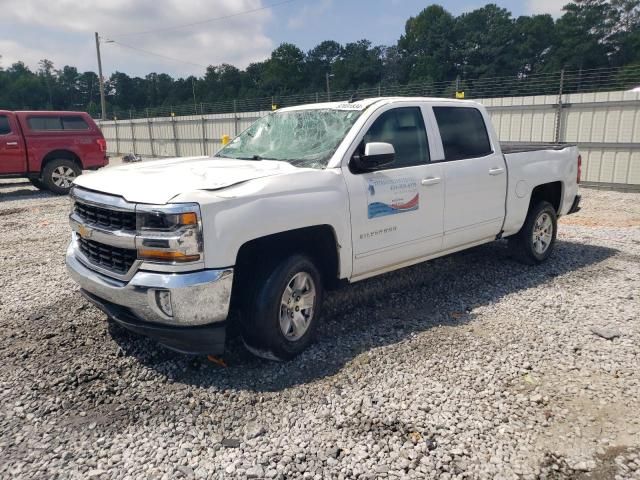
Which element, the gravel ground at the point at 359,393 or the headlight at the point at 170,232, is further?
the headlight at the point at 170,232

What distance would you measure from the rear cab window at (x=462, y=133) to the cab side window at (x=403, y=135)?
30 centimetres

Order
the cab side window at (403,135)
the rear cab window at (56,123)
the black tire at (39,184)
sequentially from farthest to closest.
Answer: the black tire at (39,184)
the rear cab window at (56,123)
the cab side window at (403,135)

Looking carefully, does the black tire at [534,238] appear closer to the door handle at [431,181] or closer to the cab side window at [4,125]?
the door handle at [431,181]

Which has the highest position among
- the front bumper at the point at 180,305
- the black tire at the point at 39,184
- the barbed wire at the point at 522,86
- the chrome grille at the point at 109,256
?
the barbed wire at the point at 522,86

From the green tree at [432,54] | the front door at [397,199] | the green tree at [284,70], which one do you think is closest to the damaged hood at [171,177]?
the front door at [397,199]

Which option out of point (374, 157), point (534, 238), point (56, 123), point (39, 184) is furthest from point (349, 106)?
point (39, 184)

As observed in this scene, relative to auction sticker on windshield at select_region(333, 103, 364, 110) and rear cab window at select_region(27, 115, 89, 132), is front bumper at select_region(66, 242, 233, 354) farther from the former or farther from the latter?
rear cab window at select_region(27, 115, 89, 132)

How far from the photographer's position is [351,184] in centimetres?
405

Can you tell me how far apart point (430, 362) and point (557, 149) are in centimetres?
390

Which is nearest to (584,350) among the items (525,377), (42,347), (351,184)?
(525,377)

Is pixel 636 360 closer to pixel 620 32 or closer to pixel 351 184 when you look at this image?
Result: pixel 351 184

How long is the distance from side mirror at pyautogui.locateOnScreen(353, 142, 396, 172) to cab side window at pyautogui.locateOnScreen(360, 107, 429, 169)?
0.23m

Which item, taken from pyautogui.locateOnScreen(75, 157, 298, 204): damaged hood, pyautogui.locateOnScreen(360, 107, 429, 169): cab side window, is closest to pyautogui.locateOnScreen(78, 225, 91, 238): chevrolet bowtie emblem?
pyautogui.locateOnScreen(75, 157, 298, 204): damaged hood

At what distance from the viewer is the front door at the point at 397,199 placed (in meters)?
4.15
